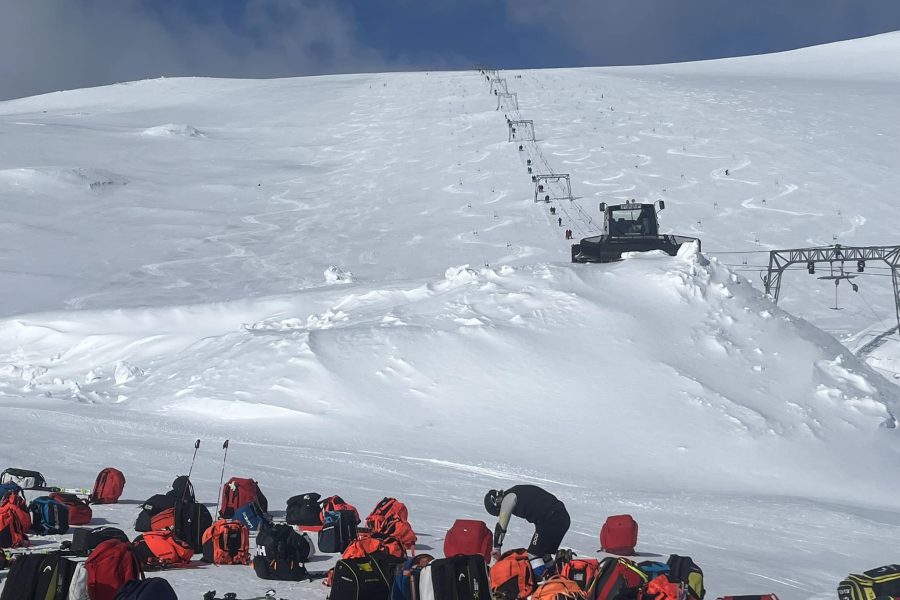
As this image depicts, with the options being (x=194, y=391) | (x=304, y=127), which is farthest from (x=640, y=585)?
(x=304, y=127)

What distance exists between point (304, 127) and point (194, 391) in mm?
34816

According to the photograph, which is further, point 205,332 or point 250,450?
point 205,332

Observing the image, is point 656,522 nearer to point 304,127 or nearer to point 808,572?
point 808,572

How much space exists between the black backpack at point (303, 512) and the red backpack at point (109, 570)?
9.86ft

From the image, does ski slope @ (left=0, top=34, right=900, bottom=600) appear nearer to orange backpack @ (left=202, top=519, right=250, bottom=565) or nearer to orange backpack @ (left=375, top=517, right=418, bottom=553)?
orange backpack @ (left=202, top=519, right=250, bottom=565)

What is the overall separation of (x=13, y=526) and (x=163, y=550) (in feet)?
4.11

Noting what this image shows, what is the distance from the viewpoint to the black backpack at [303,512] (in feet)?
31.3

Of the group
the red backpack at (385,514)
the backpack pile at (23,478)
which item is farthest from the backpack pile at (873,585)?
the backpack pile at (23,478)

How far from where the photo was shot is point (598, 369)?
1808 centimetres

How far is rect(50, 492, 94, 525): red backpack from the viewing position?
30.1ft

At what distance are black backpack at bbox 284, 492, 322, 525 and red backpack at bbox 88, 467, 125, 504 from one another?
1.90 metres

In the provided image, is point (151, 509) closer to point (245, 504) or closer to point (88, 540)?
point (245, 504)

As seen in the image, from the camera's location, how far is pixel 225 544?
816cm

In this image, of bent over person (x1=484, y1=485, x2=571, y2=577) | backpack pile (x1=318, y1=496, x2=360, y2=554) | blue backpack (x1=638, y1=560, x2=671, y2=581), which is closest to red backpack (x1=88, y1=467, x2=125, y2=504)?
backpack pile (x1=318, y1=496, x2=360, y2=554)
